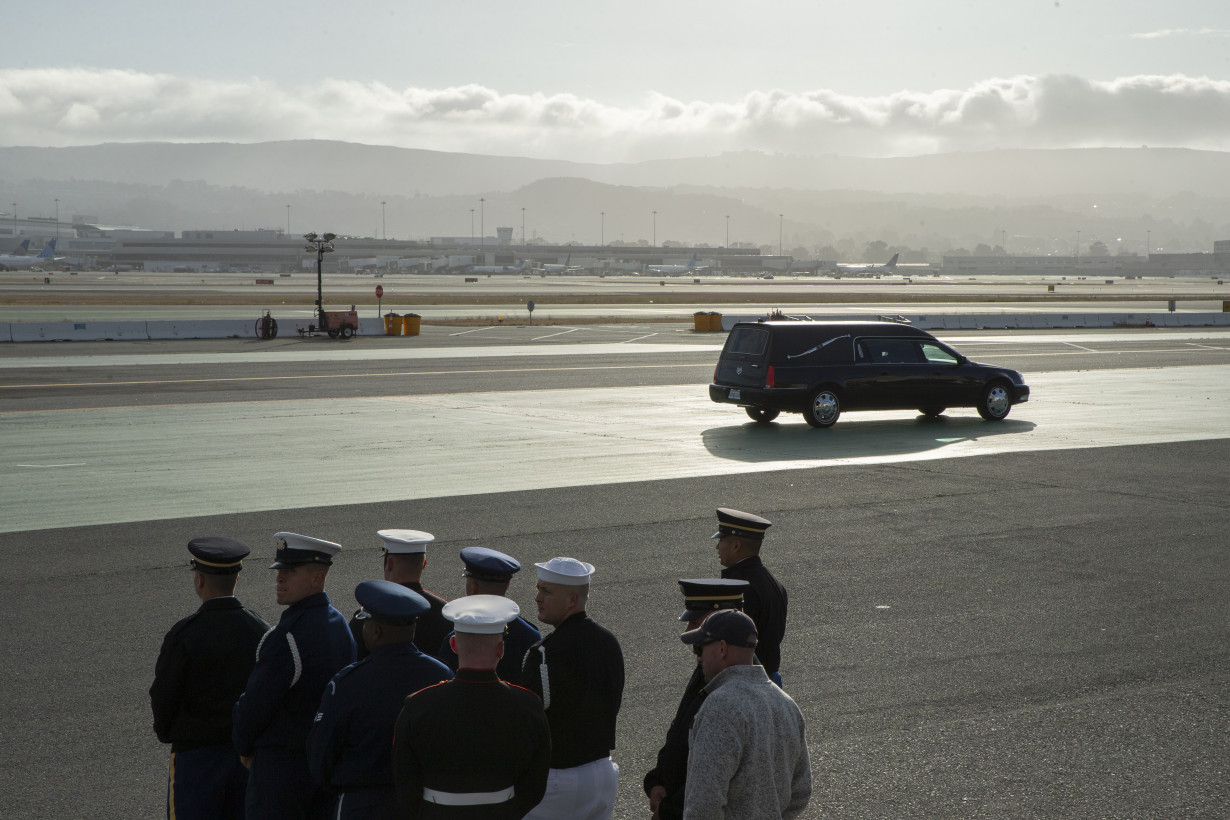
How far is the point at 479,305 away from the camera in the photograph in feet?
263

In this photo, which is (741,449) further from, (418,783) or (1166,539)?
(418,783)

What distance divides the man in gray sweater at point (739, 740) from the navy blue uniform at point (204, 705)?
229 centimetres

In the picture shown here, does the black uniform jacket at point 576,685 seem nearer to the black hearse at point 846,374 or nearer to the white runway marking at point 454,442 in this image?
the white runway marking at point 454,442

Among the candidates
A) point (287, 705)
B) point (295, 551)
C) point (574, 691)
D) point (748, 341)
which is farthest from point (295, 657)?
point (748, 341)

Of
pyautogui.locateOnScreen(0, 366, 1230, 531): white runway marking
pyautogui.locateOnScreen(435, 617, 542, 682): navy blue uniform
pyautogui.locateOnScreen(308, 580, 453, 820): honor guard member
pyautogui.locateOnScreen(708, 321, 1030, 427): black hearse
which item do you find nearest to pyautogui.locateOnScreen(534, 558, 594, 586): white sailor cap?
pyautogui.locateOnScreen(435, 617, 542, 682): navy blue uniform

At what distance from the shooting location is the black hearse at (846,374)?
21.7 metres

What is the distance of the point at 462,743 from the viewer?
3902 millimetres

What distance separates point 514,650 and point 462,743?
118 cm

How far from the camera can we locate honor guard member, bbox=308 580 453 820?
171 inches

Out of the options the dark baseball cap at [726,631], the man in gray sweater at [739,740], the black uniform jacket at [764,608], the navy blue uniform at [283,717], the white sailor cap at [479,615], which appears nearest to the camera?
the white sailor cap at [479,615]

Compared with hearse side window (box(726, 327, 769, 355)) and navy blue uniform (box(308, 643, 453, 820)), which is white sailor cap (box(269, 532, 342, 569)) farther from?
hearse side window (box(726, 327, 769, 355))

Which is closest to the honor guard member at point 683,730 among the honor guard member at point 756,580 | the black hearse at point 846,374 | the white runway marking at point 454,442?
the honor guard member at point 756,580

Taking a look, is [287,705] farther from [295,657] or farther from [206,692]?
[206,692]

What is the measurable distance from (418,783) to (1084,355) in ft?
131
